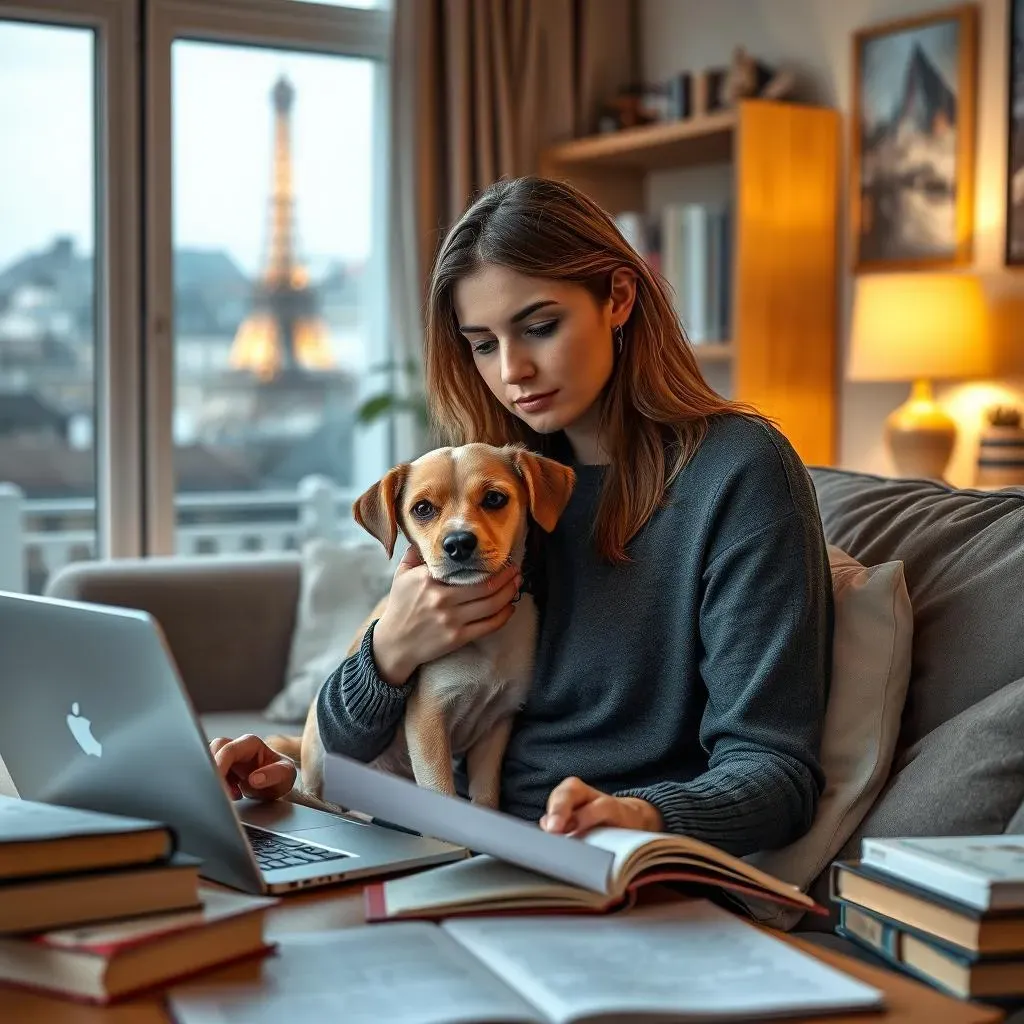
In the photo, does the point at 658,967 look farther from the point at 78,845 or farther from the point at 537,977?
the point at 78,845

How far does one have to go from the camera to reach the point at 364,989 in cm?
83

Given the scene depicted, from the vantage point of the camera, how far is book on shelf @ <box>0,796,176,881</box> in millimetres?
864

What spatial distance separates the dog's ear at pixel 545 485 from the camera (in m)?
1.55

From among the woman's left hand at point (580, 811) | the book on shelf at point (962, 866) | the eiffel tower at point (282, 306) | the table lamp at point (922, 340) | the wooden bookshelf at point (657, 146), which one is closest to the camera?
the book on shelf at point (962, 866)

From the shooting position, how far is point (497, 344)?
1.58 metres

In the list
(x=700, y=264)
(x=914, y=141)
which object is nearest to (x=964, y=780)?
(x=914, y=141)

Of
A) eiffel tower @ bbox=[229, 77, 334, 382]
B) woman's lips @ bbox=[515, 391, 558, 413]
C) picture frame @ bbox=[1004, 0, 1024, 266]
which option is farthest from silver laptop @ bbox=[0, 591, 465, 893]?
eiffel tower @ bbox=[229, 77, 334, 382]

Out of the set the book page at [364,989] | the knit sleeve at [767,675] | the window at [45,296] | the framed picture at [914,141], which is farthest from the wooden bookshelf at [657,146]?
the book page at [364,989]

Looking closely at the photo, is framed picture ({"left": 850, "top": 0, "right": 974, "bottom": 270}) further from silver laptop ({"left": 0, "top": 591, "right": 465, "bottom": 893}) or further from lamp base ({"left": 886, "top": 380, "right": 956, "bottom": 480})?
silver laptop ({"left": 0, "top": 591, "right": 465, "bottom": 893})

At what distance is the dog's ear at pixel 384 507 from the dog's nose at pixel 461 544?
0.13 meters

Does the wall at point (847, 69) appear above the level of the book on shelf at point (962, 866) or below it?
above

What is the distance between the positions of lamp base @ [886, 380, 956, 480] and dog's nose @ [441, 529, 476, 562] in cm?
216

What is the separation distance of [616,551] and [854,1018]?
2.40ft

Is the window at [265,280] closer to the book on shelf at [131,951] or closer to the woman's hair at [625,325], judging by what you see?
the woman's hair at [625,325]
